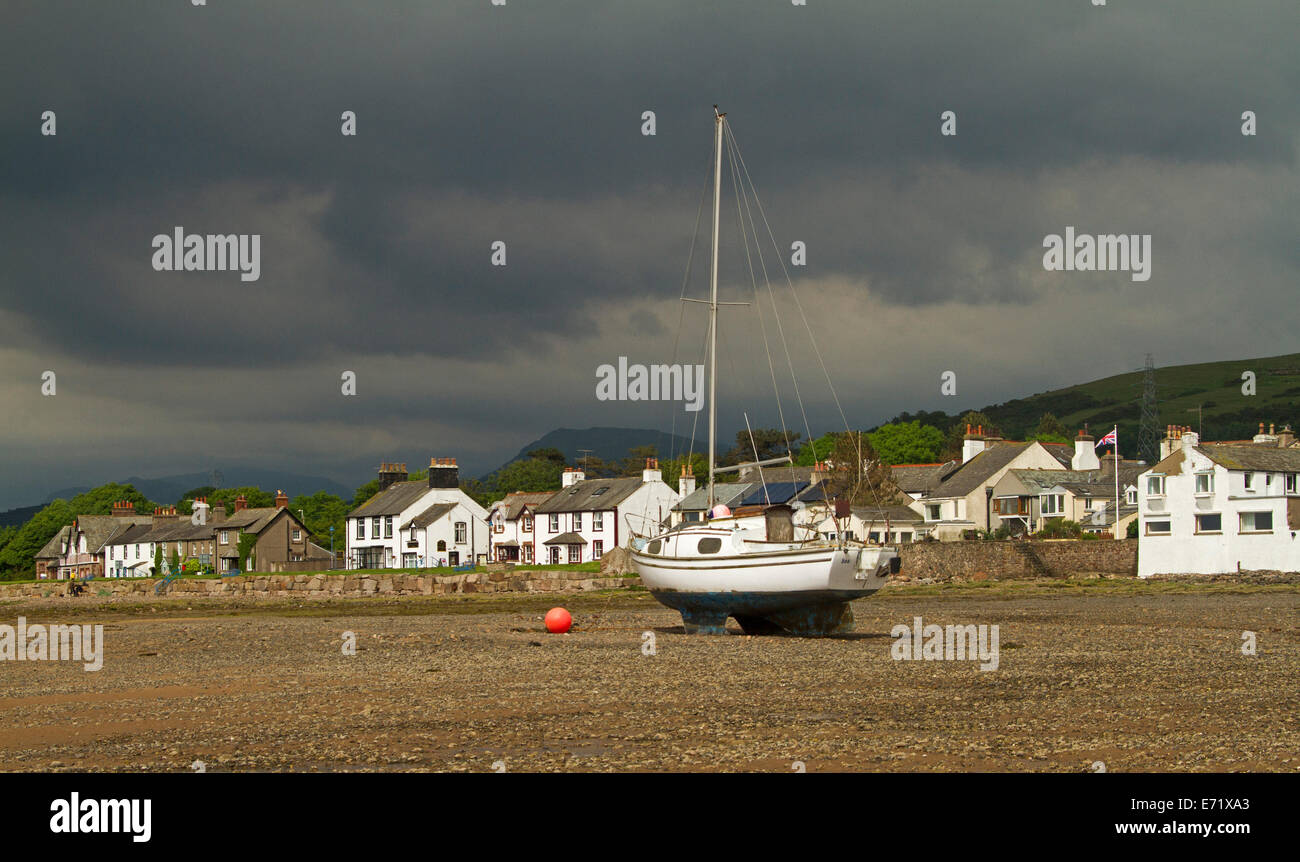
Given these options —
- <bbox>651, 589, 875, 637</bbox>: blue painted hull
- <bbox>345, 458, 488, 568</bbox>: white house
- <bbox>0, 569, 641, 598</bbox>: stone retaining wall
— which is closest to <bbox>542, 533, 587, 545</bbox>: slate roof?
<bbox>345, 458, 488, 568</bbox>: white house

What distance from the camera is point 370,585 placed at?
72.9 metres

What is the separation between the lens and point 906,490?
333ft

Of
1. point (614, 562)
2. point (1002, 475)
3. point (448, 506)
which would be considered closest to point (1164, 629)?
point (614, 562)

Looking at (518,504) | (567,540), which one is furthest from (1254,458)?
(518,504)

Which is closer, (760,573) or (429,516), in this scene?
(760,573)

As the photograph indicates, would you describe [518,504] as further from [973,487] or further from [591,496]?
[973,487]

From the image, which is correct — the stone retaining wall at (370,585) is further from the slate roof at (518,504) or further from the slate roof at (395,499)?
the slate roof at (518,504)

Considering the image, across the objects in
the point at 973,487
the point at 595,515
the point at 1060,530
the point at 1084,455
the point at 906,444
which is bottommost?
the point at 1060,530

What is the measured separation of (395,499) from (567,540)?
64.2ft
